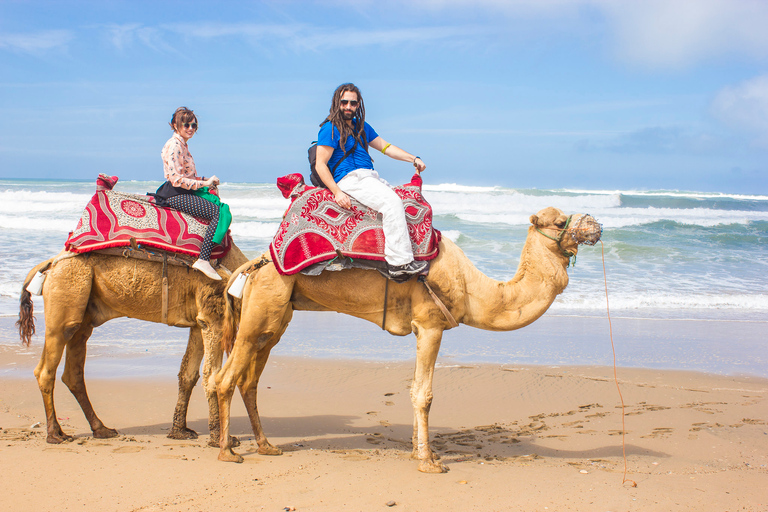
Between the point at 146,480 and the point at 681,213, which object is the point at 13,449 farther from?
the point at 681,213

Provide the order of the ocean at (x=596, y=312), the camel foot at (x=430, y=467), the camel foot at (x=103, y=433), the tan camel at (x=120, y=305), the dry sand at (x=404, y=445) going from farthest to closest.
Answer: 1. the ocean at (x=596, y=312)
2. the camel foot at (x=103, y=433)
3. the tan camel at (x=120, y=305)
4. the camel foot at (x=430, y=467)
5. the dry sand at (x=404, y=445)

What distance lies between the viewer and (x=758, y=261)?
1928 centimetres

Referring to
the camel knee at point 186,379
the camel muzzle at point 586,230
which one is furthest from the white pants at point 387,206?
the camel knee at point 186,379

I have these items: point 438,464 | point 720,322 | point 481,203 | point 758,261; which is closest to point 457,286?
point 438,464

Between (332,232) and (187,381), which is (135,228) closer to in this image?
(187,381)

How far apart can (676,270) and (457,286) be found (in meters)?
14.0

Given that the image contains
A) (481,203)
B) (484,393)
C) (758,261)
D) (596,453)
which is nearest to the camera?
(596,453)

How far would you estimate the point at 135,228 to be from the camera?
539 centimetres

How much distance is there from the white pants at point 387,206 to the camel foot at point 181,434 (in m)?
2.60

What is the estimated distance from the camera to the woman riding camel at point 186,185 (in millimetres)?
5488

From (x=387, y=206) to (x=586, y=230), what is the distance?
1.45 meters

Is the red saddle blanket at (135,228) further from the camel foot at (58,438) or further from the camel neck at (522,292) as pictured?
the camel neck at (522,292)

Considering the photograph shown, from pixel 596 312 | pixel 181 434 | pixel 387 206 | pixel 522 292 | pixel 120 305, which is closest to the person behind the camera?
pixel 387 206

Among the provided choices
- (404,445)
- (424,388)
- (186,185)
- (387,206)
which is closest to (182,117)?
(186,185)
